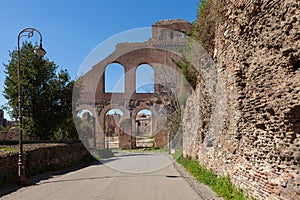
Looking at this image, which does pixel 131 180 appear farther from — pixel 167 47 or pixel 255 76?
pixel 167 47

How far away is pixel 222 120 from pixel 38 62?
15.6m

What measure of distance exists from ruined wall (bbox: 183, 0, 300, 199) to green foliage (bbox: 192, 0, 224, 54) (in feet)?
2.42

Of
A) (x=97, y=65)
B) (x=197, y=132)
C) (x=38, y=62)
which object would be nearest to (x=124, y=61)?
(x=97, y=65)

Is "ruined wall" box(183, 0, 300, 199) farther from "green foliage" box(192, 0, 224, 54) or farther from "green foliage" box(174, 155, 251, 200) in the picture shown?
"green foliage" box(192, 0, 224, 54)

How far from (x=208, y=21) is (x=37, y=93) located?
1417 centimetres

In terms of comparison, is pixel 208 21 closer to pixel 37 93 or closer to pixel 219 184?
pixel 219 184

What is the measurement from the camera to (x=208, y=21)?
32.4 ft

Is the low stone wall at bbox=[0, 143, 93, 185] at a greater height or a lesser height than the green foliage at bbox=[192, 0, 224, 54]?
lesser

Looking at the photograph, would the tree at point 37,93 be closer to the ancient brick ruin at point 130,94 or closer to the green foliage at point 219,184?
the ancient brick ruin at point 130,94

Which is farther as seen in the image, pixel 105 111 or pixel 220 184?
pixel 105 111

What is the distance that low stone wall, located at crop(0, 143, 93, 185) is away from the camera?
10000 mm

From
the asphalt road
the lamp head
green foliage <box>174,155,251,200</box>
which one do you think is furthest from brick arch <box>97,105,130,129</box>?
green foliage <box>174,155,251,200</box>

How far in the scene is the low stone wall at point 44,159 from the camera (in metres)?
10.0

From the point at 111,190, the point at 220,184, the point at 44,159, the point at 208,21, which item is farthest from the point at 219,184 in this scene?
the point at 44,159
